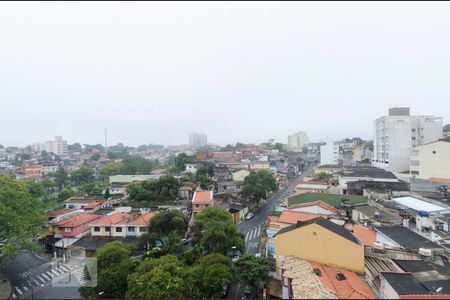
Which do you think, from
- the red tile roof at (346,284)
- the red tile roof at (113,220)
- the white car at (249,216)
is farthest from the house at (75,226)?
the red tile roof at (346,284)

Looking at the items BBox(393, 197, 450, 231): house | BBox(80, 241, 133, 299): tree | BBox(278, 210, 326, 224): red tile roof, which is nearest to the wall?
BBox(278, 210, 326, 224): red tile roof

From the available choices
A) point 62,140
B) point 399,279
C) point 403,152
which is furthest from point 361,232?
point 62,140

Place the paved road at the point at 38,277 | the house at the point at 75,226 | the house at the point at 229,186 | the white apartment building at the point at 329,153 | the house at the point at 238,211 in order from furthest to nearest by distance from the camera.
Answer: the white apartment building at the point at 329,153 < the house at the point at 229,186 < the house at the point at 238,211 < the house at the point at 75,226 < the paved road at the point at 38,277

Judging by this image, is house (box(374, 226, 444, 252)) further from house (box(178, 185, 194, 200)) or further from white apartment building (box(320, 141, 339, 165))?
white apartment building (box(320, 141, 339, 165))

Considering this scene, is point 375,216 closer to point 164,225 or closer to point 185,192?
point 164,225

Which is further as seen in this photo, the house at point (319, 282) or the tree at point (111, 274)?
the tree at point (111, 274)

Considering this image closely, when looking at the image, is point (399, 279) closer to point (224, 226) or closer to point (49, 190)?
point (224, 226)

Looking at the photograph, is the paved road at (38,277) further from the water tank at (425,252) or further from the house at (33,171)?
the house at (33,171)
